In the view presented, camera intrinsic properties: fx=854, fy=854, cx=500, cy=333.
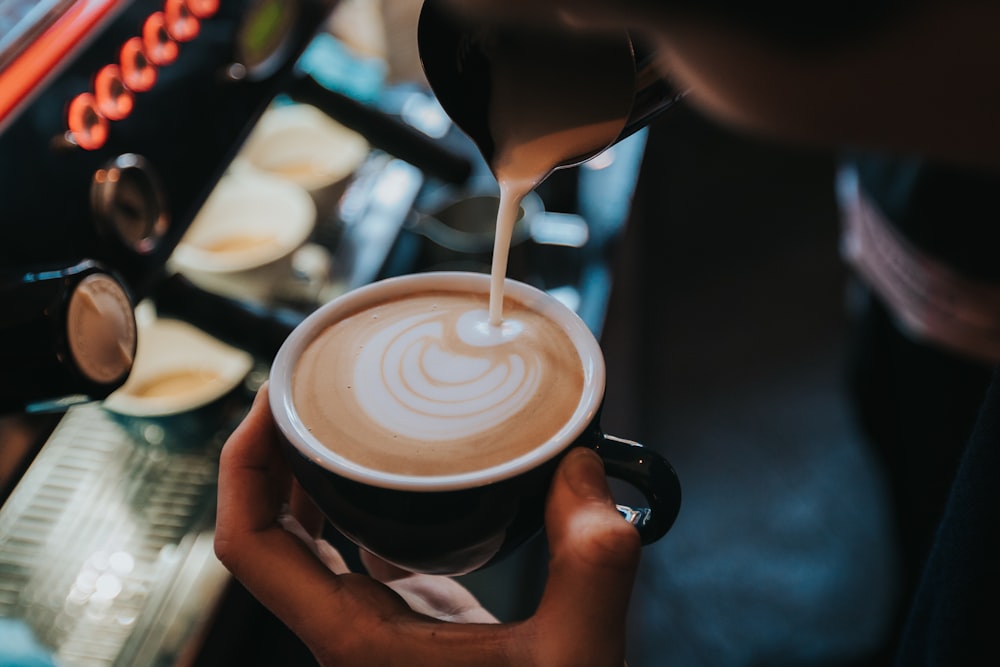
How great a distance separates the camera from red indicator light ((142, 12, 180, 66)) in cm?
90

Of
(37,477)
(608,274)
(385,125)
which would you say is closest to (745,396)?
(608,274)

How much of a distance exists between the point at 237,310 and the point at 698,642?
4.89 feet

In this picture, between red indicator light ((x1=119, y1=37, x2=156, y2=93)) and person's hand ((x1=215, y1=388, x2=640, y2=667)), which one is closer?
person's hand ((x1=215, y1=388, x2=640, y2=667))

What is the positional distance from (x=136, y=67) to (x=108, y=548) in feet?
1.71

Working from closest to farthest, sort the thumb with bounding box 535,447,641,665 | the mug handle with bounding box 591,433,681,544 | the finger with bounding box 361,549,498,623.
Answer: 1. the thumb with bounding box 535,447,641,665
2. the mug handle with bounding box 591,433,681,544
3. the finger with bounding box 361,549,498,623

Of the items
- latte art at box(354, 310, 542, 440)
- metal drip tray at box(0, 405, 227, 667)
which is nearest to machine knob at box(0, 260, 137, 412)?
metal drip tray at box(0, 405, 227, 667)

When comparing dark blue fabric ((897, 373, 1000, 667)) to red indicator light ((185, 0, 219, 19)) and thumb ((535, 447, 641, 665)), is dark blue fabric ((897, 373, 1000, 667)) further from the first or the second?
red indicator light ((185, 0, 219, 19))

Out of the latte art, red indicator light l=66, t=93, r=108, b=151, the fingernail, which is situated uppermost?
red indicator light l=66, t=93, r=108, b=151

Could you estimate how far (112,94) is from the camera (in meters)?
0.86

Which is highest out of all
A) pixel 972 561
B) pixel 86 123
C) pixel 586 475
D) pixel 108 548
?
pixel 86 123

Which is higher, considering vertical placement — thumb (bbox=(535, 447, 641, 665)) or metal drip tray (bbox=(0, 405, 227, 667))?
thumb (bbox=(535, 447, 641, 665))

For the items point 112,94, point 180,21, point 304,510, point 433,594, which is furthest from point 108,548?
point 180,21

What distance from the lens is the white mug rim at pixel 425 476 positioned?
0.66 meters

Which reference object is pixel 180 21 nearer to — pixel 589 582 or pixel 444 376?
pixel 444 376
